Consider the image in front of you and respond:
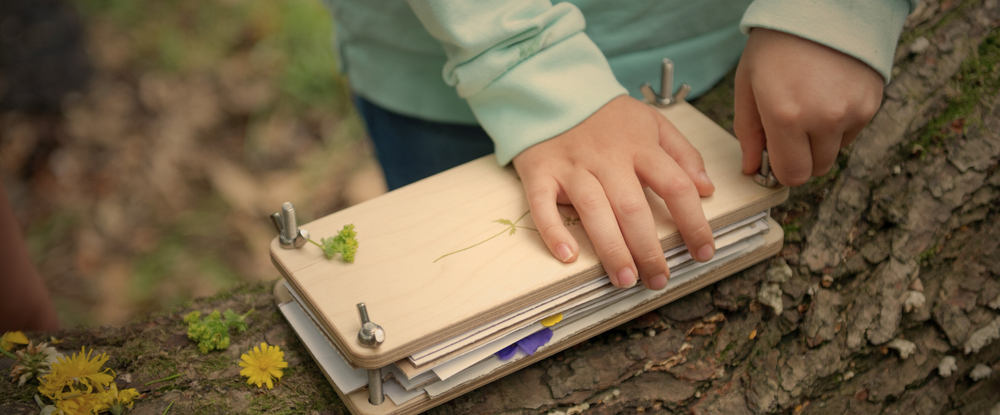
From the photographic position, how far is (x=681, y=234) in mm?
849

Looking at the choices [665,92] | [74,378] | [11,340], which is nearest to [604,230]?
[665,92]

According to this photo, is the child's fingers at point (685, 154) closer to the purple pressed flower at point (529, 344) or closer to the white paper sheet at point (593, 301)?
the white paper sheet at point (593, 301)

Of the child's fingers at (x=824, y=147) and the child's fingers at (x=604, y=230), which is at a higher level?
the child's fingers at (x=604, y=230)

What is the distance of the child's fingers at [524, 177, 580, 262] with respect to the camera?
81 cm

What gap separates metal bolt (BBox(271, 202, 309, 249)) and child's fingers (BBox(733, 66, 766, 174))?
0.60m

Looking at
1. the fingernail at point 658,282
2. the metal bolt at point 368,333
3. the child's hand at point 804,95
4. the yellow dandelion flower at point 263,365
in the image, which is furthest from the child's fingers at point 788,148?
the yellow dandelion flower at point 263,365

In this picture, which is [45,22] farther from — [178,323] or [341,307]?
[341,307]

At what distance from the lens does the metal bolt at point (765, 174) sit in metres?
0.88

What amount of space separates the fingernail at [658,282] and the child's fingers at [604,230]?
34 millimetres

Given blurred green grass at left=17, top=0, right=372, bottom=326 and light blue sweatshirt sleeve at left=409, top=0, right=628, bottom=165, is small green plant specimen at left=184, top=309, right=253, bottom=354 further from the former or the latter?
blurred green grass at left=17, top=0, right=372, bottom=326

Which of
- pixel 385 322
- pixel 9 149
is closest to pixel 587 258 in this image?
pixel 385 322

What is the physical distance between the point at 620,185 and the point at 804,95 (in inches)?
9.5

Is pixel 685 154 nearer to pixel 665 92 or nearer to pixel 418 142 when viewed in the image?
pixel 665 92

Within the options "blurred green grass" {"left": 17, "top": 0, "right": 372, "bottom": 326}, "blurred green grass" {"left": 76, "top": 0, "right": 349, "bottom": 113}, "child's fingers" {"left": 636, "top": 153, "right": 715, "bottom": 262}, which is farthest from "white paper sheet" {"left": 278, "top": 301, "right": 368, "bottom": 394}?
"blurred green grass" {"left": 76, "top": 0, "right": 349, "bottom": 113}
